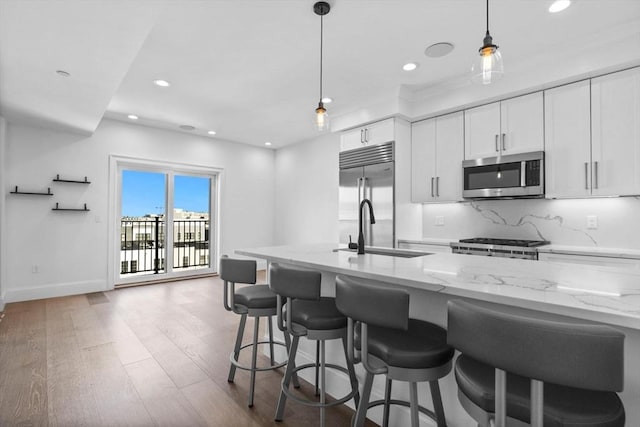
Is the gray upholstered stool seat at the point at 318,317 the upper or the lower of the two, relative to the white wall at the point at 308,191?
lower

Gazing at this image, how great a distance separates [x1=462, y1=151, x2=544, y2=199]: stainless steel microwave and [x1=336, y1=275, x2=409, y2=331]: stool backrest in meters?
2.85

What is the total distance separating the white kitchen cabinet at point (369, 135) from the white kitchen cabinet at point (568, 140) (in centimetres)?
165

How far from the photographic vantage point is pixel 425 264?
5.81 feet

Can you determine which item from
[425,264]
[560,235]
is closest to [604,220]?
[560,235]

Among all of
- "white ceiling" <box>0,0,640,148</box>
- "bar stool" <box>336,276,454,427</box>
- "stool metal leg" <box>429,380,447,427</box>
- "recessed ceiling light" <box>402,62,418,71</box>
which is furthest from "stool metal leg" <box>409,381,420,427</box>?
"recessed ceiling light" <box>402,62,418,71</box>

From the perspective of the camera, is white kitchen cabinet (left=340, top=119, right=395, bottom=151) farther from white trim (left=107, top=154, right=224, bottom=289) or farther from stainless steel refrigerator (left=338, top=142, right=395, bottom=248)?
white trim (left=107, top=154, right=224, bottom=289)

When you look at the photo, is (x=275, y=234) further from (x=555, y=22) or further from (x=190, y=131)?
(x=555, y=22)

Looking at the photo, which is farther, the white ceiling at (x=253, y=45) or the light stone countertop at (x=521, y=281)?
the white ceiling at (x=253, y=45)

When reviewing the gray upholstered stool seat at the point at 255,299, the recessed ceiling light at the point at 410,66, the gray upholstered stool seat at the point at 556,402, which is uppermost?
the recessed ceiling light at the point at 410,66

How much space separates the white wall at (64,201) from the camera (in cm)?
436

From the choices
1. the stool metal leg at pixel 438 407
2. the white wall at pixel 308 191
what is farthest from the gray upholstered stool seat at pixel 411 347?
the white wall at pixel 308 191

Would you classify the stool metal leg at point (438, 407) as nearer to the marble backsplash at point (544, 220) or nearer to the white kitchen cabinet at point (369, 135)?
the marble backsplash at point (544, 220)

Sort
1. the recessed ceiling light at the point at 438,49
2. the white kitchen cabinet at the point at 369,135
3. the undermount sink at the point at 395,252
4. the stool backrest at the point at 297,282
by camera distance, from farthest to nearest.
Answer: the white kitchen cabinet at the point at 369,135
the recessed ceiling light at the point at 438,49
the undermount sink at the point at 395,252
the stool backrest at the point at 297,282

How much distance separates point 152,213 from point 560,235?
231 inches
